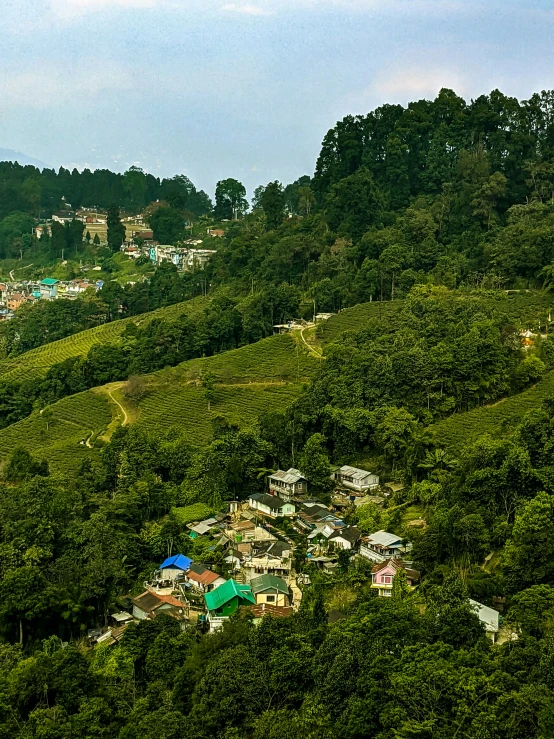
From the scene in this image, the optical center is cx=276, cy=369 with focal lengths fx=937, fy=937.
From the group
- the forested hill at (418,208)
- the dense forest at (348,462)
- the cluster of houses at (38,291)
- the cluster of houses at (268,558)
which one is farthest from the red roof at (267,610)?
the cluster of houses at (38,291)

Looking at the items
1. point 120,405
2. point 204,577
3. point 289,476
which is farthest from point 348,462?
point 120,405

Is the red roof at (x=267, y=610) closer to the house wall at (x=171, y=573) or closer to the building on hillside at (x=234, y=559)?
the building on hillside at (x=234, y=559)

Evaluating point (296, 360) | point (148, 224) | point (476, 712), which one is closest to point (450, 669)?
point (476, 712)

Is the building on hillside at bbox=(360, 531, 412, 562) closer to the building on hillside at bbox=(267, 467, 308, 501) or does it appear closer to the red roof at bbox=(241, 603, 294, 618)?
the red roof at bbox=(241, 603, 294, 618)

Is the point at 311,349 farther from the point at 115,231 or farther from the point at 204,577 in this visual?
the point at 115,231

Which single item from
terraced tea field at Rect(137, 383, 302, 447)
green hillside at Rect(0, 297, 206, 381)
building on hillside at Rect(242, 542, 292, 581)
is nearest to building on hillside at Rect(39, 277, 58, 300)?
green hillside at Rect(0, 297, 206, 381)
